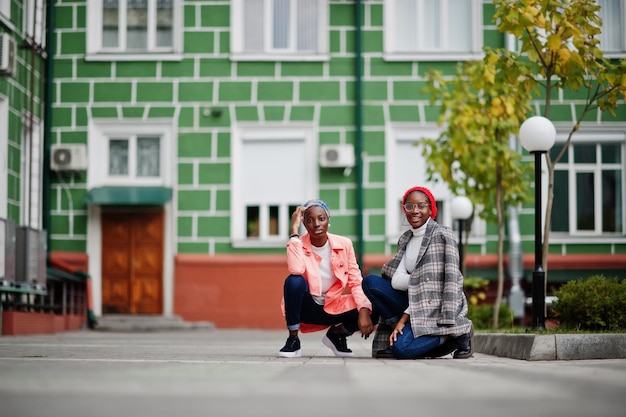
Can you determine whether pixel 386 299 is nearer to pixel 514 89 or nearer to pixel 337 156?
pixel 514 89

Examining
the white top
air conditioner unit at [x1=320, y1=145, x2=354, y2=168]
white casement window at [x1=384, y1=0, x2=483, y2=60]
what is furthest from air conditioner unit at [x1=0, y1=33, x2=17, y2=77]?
the white top

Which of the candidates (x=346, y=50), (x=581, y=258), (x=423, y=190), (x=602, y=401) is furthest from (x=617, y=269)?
(x=602, y=401)

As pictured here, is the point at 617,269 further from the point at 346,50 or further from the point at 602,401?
the point at 602,401

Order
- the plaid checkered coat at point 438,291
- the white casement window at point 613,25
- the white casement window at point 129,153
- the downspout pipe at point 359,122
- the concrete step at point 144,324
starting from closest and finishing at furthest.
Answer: the plaid checkered coat at point 438,291
the concrete step at point 144,324
the downspout pipe at point 359,122
the white casement window at point 129,153
the white casement window at point 613,25

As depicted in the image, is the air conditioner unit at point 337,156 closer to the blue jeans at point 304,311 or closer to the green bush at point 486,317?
the green bush at point 486,317

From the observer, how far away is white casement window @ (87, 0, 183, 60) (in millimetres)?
20875

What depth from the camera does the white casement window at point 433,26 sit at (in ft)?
68.4

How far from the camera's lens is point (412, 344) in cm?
909

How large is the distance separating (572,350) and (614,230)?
1217cm

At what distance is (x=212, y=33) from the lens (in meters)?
20.8

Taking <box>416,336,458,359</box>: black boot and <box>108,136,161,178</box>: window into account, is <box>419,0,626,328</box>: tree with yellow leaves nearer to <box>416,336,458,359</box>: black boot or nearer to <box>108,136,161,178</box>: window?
<box>416,336,458,359</box>: black boot

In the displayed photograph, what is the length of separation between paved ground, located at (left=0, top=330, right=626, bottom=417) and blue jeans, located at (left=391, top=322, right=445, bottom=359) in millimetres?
319

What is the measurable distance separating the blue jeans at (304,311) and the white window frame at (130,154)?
11219 millimetres

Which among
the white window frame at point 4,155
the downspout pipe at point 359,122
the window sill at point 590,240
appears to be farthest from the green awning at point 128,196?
the window sill at point 590,240
